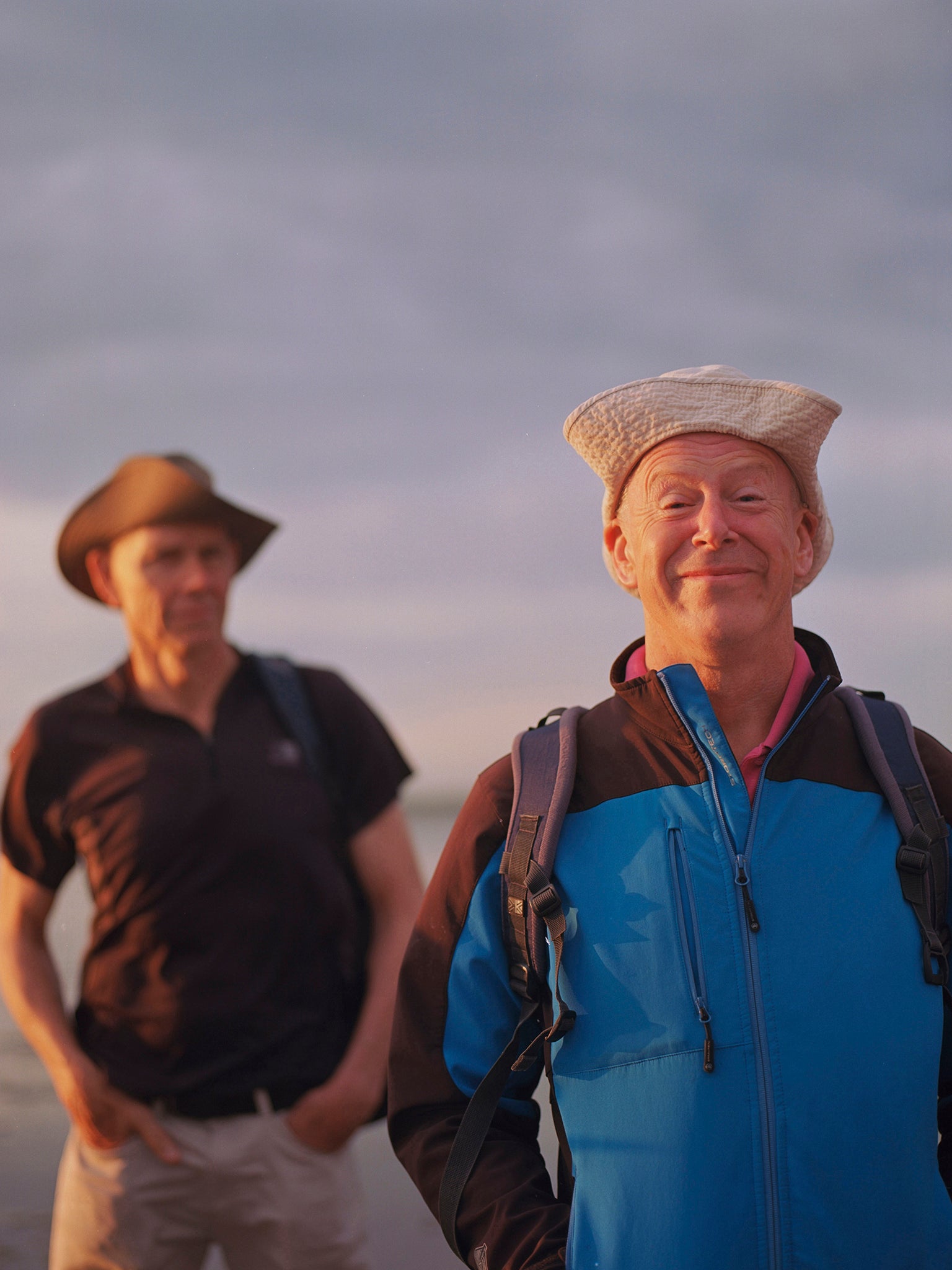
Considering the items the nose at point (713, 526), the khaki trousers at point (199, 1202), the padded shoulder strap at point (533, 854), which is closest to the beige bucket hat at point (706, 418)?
the nose at point (713, 526)

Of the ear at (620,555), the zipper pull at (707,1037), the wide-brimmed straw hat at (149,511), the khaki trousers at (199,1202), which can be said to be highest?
the wide-brimmed straw hat at (149,511)

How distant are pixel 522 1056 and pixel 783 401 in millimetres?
1021

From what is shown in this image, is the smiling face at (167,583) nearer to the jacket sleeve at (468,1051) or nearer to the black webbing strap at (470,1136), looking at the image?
the jacket sleeve at (468,1051)

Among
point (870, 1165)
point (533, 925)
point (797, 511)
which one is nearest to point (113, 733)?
point (533, 925)

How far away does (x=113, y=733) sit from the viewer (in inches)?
81.0

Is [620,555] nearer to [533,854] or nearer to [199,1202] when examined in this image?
[533,854]

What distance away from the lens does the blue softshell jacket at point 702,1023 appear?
130cm

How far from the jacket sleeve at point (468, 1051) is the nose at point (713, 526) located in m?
0.46

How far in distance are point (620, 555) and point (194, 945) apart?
3.65 ft

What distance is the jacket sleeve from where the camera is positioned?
4.58ft

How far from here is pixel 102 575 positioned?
211 centimetres

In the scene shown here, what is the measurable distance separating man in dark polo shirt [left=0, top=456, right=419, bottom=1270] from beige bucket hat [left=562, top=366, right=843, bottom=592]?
0.90 meters

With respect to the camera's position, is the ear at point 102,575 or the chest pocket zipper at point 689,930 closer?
the chest pocket zipper at point 689,930

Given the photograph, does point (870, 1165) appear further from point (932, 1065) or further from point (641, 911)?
point (641, 911)
